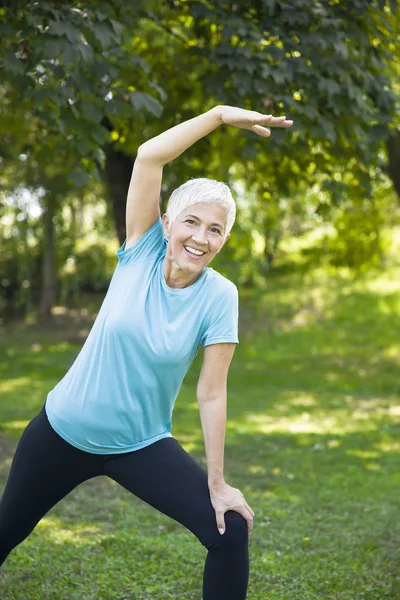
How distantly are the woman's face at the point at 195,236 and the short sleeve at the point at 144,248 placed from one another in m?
0.13

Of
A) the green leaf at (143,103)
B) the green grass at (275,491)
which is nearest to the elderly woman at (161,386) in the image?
the green grass at (275,491)

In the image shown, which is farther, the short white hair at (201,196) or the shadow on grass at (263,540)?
the shadow on grass at (263,540)

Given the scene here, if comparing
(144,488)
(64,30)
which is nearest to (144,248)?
(144,488)

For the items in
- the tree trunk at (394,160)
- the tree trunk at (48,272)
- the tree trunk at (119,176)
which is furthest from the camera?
the tree trunk at (48,272)

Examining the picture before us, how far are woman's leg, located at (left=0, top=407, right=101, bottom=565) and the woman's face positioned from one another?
0.76m

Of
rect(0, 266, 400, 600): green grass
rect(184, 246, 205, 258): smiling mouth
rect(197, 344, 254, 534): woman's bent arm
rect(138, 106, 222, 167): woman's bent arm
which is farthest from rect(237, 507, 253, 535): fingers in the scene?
rect(0, 266, 400, 600): green grass

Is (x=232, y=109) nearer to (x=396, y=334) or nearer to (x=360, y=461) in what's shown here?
(x=360, y=461)

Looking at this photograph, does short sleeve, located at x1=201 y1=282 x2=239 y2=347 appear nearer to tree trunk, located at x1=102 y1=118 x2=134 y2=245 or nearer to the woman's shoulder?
the woman's shoulder

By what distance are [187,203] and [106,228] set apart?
1885 centimetres

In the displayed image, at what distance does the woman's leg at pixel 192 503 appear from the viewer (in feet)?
9.45

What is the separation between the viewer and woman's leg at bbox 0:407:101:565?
3.14m

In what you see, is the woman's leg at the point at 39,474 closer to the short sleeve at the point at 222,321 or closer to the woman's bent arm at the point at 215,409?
the woman's bent arm at the point at 215,409

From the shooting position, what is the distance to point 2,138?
10.7m

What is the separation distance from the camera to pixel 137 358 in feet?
9.89
